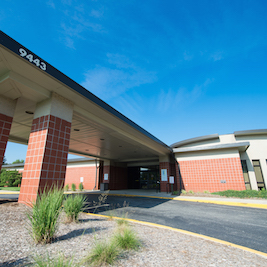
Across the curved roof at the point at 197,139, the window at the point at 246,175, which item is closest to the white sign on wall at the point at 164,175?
the curved roof at the point at 197,139

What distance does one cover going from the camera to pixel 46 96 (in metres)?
6.65

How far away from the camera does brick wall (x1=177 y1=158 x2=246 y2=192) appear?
15078mm

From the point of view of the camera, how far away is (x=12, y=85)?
5922 millimetres

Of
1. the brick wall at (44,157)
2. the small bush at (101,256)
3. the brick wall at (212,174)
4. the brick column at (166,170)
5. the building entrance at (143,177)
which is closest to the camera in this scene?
the small bush at (101,256)

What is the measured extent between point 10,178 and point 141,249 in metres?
33.8

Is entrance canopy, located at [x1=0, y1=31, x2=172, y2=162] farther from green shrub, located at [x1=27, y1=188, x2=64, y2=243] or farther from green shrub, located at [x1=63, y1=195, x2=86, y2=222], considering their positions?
green shrub, located at [x1=27, y1=188, x2=64, y2=243]

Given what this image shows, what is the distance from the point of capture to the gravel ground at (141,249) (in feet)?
8.72

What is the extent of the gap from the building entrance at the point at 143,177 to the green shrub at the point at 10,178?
65.8 ft

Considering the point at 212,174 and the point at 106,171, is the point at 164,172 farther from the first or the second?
the point at 106,171

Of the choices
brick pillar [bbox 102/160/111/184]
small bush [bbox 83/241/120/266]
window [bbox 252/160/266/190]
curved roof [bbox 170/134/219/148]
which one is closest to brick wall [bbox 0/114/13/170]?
small bush [bbox 83/241/120/266]

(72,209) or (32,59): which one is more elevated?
(32,59)

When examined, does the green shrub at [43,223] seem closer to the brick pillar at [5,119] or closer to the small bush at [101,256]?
the small bush at [101,256]

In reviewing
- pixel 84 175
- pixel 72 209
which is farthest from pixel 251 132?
pixel 84 175

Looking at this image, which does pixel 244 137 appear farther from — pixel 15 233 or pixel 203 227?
pixel 15 233
